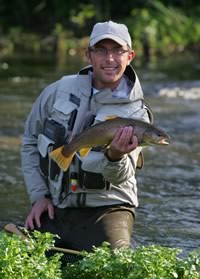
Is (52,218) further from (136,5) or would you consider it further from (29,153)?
(136,5)

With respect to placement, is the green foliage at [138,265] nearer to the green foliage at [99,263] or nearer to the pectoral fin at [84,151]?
the green foliage at [99,263]

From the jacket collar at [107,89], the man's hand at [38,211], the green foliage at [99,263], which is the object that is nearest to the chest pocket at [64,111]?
the jacket collar at [107,89]

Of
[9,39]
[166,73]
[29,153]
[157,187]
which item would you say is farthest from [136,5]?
[29,153]

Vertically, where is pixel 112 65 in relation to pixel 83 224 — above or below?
above

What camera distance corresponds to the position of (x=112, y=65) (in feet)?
17.5

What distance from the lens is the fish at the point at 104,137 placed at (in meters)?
4.85

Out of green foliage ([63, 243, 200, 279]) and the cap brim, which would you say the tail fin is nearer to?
the cap brim

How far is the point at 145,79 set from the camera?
17.3 m

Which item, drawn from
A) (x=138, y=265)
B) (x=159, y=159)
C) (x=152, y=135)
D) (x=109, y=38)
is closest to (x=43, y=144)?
(x=109, y=38)

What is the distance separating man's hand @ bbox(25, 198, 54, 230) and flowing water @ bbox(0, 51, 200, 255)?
95 centimetres

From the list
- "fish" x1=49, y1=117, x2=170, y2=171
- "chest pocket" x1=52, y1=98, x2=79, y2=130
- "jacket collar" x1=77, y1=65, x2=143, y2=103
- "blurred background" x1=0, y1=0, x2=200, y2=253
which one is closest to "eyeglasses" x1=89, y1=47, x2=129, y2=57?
"jacket collar" x1=77, y1=65, x2=143, y2=103

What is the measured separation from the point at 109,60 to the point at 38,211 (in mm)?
1088

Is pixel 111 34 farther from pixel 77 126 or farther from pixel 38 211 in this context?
pixel 38 211

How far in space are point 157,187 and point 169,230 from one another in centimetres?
153
